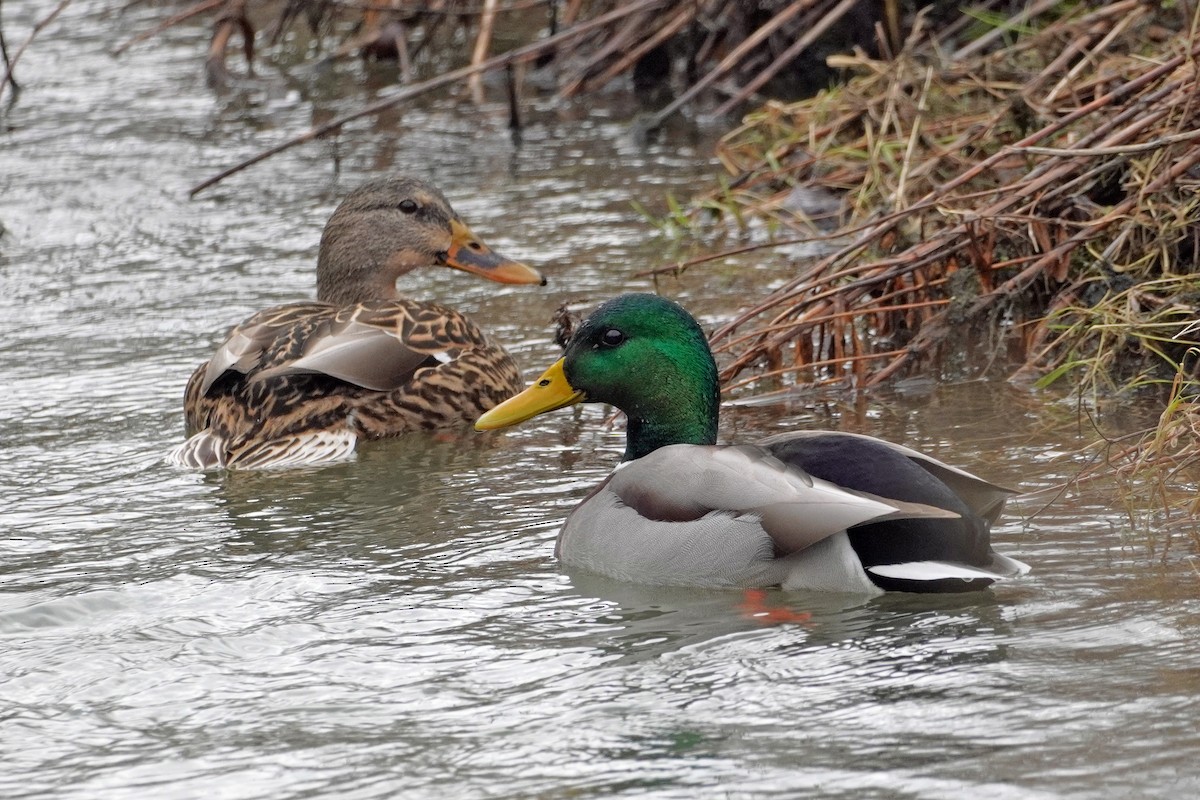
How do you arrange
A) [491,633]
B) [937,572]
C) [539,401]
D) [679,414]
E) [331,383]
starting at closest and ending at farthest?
[937,572] < [491,633] < [679,414] < [539,401] < [331,383]

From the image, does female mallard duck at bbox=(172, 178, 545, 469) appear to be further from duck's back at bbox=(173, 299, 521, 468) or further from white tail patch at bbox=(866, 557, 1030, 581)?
white tail patch at bbox=(866, 557, 1030, 581)

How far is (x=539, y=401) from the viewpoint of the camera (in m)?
5.37

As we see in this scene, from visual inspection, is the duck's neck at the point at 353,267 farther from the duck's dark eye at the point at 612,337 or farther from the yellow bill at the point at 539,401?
the duck's dark eye at the point at 612,337

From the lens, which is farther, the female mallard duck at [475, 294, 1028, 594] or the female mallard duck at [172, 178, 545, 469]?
the female mallard duck at [172, 178, 545, 469]

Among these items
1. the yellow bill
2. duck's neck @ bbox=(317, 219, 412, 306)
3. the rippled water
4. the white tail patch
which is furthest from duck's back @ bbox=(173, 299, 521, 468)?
the white tail patch

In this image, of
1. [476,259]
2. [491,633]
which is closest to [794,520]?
[491,633]

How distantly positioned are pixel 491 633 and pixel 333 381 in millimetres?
2246

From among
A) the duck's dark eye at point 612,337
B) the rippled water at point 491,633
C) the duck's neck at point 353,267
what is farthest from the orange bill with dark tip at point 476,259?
the duck's dark eye at point 612,337

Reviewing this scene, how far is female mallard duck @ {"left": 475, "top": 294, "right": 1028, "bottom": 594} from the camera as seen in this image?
14.1 ft

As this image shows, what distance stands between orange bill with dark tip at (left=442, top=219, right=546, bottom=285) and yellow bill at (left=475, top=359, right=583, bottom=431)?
202 centimetres

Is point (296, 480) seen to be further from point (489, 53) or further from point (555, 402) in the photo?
point (489, 53)

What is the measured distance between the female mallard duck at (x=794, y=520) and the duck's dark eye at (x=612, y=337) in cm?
46

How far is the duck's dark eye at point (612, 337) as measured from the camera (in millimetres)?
5203

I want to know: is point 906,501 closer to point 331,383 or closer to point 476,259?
point 331,383
